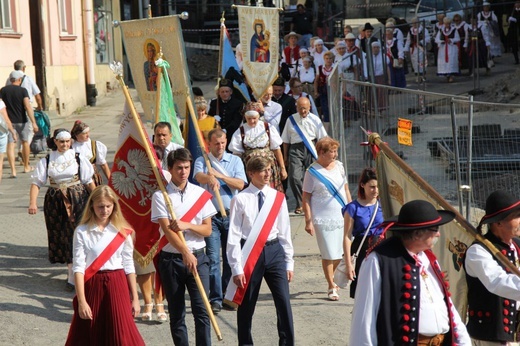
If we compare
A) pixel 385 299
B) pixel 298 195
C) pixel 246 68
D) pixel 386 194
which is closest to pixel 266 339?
pixel 386 194

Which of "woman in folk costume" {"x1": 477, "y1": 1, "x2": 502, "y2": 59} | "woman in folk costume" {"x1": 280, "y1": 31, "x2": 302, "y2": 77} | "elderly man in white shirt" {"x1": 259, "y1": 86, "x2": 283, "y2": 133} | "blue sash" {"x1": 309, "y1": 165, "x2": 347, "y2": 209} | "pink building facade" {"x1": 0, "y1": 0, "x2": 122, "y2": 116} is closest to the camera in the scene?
"blue sash" {"x1": 309, "y1": 165, "x2": 347, "y2": 209}

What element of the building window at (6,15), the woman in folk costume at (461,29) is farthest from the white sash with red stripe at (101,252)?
the woman in folk costume at (461,29)

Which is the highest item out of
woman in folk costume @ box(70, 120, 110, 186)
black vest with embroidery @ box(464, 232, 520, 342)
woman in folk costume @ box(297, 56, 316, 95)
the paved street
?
woman in folk costume @ box(297, 56, 316, 95)

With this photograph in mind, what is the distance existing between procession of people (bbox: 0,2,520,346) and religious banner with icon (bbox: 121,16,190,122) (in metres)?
0.18

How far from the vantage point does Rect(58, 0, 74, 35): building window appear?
24922 mm

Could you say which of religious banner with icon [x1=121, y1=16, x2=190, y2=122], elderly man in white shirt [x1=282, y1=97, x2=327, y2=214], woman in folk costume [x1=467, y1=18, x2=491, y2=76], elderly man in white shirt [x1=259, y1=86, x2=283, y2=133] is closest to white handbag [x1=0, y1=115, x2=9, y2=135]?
elderly man in white shirt [x1=259, y1=86, x2=283, y2=133]

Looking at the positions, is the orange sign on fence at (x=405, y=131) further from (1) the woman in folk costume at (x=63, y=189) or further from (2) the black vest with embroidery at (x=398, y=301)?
(2) the black vest with embroidery at (x=398, y=301)

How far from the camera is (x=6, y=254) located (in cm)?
1162

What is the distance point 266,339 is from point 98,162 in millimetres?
3219

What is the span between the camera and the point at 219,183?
976 centimetres

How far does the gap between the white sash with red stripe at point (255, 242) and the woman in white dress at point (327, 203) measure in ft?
6.35

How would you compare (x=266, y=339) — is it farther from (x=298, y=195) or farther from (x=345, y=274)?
(x=298, y=195)

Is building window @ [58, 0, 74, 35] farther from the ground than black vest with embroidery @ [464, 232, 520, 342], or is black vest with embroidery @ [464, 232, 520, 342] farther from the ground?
building window @ [58, 0, 74, 35]

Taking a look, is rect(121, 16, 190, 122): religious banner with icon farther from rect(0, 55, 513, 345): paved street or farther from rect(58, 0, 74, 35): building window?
rect(58, 0, 74, 35): building window
